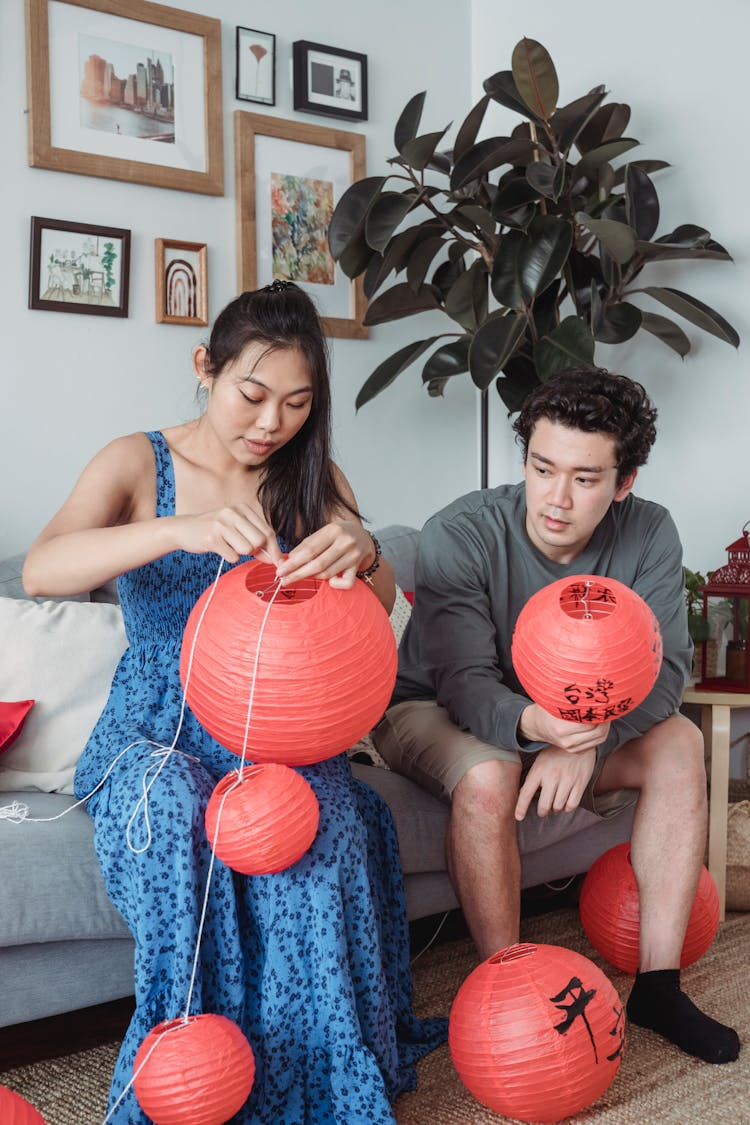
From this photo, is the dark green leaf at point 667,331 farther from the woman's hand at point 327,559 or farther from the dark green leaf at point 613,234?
the woman's hand at point 327,559

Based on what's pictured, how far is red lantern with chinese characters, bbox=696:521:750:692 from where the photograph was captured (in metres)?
2.58

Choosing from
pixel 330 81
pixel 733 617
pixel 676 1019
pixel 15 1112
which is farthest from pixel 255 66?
pixel 15 1112

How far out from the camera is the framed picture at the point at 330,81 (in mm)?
3113

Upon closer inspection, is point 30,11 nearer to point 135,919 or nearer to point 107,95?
point 107,95

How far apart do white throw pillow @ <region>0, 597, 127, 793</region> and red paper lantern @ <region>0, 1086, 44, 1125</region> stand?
85cm

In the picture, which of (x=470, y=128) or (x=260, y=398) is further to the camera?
(x=470, y=128)

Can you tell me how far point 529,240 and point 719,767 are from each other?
4.49 feet

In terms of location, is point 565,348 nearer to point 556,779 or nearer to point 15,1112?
point 556,779

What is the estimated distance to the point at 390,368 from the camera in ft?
9.87

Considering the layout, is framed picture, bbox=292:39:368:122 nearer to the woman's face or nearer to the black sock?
the woman's face

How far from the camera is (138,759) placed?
1.51m

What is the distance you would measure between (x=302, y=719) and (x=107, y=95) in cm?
212

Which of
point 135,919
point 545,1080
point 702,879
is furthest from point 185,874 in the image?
point 702,879

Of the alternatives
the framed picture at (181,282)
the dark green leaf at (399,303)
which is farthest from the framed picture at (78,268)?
the dark green leaf at (399,303)
